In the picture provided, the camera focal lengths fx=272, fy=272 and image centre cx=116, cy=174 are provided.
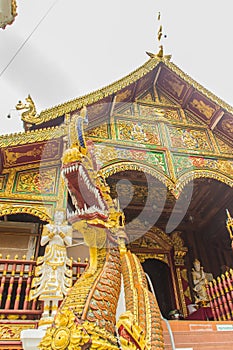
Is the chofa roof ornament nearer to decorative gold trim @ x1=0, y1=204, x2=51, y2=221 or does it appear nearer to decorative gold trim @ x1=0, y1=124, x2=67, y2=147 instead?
decorative gold trim @ x1=0, y1=124, x2=67, y2=147

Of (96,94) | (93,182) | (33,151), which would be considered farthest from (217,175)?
(93,182)

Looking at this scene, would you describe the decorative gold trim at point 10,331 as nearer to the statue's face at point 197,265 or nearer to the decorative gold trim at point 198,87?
the statue's face at point 197,265

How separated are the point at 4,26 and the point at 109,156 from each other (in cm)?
257

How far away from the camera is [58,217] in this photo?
12.1 feet


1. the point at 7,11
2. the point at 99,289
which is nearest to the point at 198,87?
the point at 7,11

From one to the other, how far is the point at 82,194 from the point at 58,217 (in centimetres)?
184

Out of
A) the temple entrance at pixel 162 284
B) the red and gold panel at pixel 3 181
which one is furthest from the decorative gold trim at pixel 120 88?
the temple entrance at pixel 162 284

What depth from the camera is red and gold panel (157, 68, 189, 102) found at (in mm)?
6306

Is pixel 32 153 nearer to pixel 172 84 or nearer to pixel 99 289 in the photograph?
pixel 99 289

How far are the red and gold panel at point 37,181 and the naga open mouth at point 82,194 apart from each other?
83.7 inches

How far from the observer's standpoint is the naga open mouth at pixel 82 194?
73.9 inches

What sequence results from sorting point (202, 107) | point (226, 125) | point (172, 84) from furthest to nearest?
point (172, 84), point (202, 107), point (226, 125)

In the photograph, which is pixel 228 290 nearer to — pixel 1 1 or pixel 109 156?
pixel 109 156

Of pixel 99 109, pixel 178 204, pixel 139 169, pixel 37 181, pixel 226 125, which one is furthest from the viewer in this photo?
pixel 178 204
